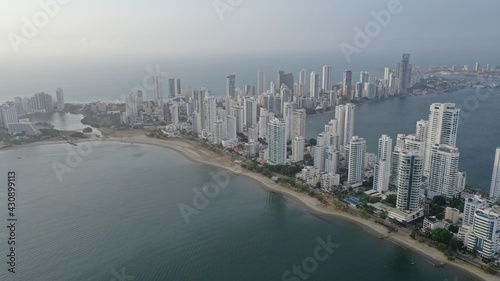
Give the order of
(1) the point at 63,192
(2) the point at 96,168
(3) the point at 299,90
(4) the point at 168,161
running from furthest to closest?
(3) the point at 299,90, (4) the point at 168,161, (2) the point at 96,168, (1) the point at 63,192

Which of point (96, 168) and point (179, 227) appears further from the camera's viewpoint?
point (96, 168)

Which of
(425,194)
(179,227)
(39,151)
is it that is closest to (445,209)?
(425,194)

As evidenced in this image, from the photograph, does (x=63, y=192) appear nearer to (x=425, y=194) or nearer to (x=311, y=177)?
(x=311, y=177)

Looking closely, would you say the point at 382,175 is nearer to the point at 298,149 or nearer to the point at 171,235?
the point at 298,149

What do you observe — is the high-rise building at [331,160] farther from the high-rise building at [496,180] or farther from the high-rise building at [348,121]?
the high-rise building at [496,180]

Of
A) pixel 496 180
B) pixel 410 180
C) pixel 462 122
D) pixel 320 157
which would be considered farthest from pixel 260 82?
pixel 410 180

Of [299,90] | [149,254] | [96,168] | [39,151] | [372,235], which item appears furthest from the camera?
[299,90]
